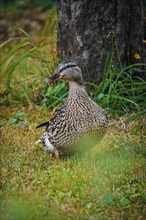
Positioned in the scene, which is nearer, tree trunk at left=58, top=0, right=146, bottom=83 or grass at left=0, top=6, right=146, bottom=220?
grass at left=0, top=6, right=146, bottom=220

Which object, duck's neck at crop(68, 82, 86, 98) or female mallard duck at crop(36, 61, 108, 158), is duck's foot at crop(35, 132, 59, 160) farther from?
duck's neck at crop(68, 82, 86, 98)

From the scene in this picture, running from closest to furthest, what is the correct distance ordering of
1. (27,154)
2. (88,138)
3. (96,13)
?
(88,138) < (27,154) < (96,13)

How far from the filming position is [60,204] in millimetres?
4816

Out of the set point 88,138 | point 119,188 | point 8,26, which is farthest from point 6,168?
point 8,26

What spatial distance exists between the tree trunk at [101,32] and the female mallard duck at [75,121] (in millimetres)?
1398

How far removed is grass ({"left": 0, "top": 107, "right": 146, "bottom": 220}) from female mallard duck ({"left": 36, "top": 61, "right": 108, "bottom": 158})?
0.16 m

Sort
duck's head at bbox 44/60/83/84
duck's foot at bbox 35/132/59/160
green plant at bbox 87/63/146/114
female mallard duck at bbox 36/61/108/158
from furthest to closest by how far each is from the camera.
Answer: green plant at bbox 87/63/146/114 → duck's foot at bbox 35/132/59/160 → duck's head at bbox 44/60/83/84 → female mallard duck at bbox 36/61/108/158

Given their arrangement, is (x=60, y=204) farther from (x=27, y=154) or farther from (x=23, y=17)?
(x=23, y=17)

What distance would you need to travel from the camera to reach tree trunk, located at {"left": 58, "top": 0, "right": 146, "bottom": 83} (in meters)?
7.09

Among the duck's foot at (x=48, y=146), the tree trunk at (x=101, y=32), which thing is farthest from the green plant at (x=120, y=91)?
the duck's foot at (x=48, y=146)

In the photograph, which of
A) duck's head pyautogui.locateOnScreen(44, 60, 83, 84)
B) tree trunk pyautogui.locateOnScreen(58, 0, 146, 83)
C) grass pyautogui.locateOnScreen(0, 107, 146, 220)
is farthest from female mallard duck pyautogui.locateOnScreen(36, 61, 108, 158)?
tree trunk pyautogui.locateOnScreen(58, 0, 146, 83)

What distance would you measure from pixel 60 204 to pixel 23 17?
8.17m

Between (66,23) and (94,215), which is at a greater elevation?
(66,23)

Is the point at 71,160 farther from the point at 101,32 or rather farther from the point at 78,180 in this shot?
the point at 101,32
